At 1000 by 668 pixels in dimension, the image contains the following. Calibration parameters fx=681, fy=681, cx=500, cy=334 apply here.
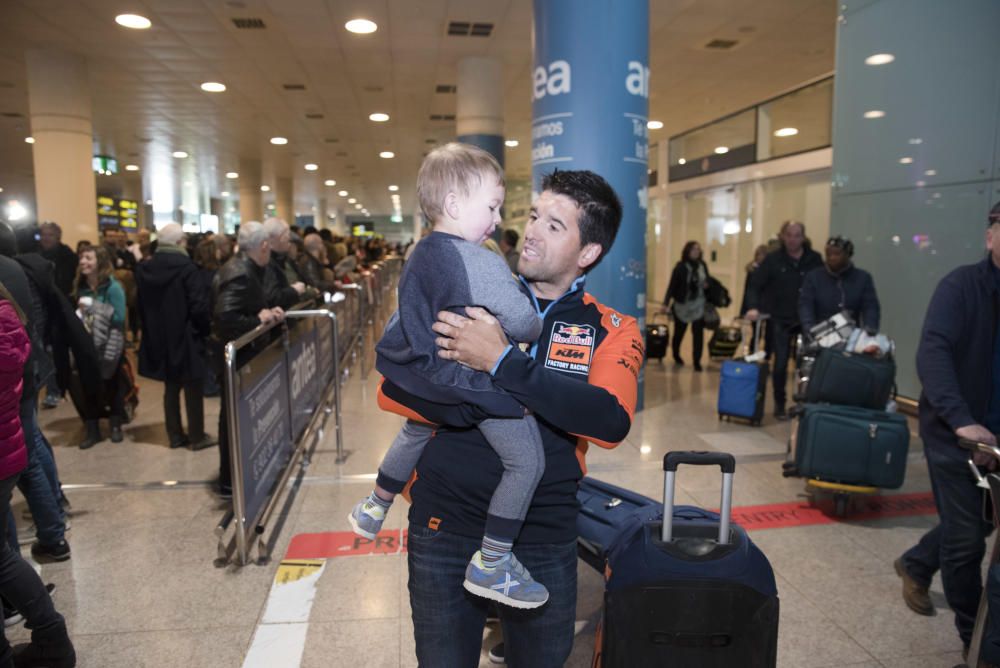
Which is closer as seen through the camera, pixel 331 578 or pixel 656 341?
pixel 331 578

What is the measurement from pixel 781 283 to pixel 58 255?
26.8 ft

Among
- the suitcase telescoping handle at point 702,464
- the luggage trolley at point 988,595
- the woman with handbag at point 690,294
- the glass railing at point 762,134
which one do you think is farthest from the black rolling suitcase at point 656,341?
the suitcase telescoping handle at point 702,464

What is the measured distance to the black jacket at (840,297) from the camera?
551cm

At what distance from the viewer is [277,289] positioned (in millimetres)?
5047

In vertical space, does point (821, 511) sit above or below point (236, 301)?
below

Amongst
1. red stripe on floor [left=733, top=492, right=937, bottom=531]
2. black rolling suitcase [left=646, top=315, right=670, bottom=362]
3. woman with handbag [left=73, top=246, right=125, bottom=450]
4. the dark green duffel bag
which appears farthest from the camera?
black rolling suitcase [left=646, top=315, right=670, bottom=362]

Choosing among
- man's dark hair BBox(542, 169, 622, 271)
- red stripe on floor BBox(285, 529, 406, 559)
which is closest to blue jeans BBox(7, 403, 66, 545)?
red stripe on floor BBox(285, 529, 406, 559)

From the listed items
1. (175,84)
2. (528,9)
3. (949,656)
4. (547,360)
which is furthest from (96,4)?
(949,656)

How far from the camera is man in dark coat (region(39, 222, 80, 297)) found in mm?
8062

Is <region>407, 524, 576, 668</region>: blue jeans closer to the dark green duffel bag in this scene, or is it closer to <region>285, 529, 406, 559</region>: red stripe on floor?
<region>285, 529, 406, 559</region>: red stripe on floor

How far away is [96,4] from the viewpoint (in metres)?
7.51

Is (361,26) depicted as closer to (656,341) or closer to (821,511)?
(656,341)

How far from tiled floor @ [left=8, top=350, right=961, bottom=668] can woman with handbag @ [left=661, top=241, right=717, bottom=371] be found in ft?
12.3

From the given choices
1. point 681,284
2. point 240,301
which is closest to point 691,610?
point 240,301
